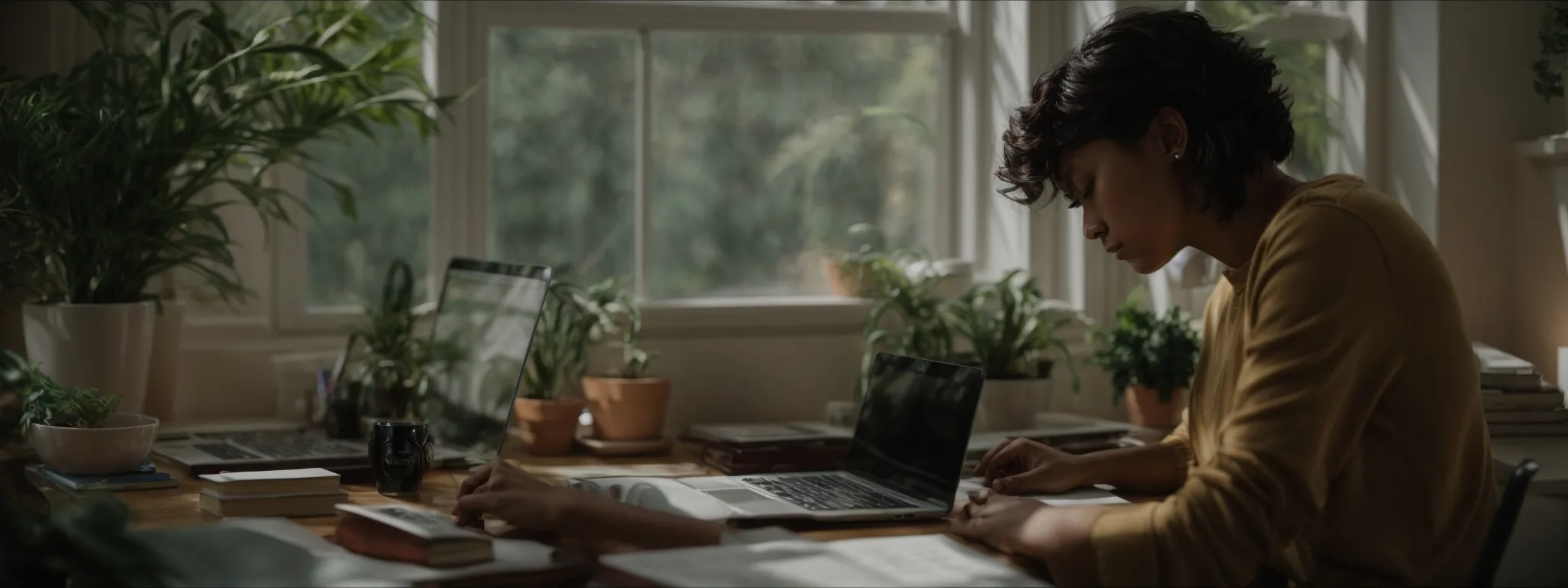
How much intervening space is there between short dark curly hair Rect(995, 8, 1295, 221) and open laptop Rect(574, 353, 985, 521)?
1.39 ft

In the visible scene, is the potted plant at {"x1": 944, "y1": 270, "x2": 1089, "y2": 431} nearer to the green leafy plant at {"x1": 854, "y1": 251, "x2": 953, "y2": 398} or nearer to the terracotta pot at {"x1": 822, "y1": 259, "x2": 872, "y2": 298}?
the green leafy plant at {"x1": 854, "y1": 251, "x2": 953, "y2": 398}

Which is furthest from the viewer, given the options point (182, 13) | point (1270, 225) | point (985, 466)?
point (182, 13)

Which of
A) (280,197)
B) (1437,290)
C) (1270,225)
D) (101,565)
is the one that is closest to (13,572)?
(101,565)

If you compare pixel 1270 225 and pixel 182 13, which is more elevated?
pixel 182 13

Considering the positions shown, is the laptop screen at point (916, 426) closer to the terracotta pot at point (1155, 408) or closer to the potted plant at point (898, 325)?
the potted plant at point (898, 325)

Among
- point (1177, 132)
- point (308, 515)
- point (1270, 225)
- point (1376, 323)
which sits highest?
point (1177, 132)

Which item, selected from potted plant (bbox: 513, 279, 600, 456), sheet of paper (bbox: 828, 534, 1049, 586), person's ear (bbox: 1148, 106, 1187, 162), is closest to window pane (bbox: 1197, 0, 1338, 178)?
potted plant (bbox: 513, 279, 600, 456)

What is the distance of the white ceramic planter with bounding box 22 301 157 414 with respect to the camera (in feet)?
7.76

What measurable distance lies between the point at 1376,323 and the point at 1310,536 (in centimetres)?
25

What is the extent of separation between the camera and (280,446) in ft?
7.92

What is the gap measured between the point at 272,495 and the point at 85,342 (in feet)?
2.10

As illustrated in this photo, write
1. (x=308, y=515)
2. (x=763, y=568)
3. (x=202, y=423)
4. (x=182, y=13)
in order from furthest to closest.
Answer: (x=202, y=423)
(x=182, y=13)
(x=308, y=515)
(x=763, y=568)

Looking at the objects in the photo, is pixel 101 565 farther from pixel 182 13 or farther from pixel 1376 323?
pixel 182 13

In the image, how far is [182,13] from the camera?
2.50 meters
